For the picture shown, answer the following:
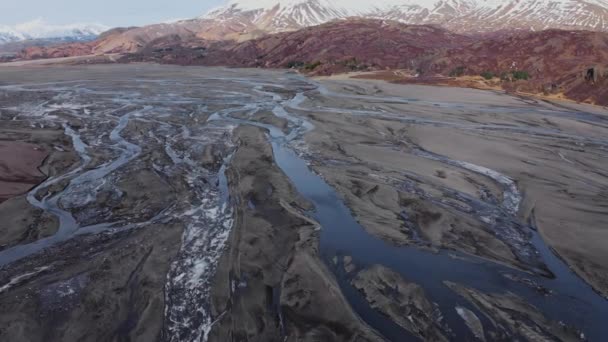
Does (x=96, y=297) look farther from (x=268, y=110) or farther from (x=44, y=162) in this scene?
(x=268, y=110)

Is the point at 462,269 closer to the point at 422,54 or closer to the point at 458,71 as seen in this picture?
the point at 458,71

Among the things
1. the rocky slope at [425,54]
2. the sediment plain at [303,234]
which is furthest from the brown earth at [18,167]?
the rocky slope at [425,54]

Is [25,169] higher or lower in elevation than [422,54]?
lower

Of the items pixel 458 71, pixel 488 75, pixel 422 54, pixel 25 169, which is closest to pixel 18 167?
pixel 25 169

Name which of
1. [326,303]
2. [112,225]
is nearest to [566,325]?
[326,303]

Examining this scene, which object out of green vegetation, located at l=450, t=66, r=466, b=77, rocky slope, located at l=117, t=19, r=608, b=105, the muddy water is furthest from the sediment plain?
green vegetation, located at l=450, t=66, r=466, b=77

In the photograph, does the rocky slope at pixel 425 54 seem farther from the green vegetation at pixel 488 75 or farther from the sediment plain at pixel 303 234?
the sediment plain at pixel 303 234
